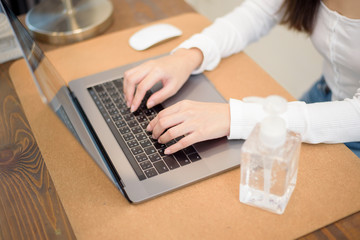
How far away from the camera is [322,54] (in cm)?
107

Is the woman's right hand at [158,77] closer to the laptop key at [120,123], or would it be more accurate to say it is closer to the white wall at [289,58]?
the laptop key at [120,123]

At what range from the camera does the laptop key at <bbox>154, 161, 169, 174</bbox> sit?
757 millimetres

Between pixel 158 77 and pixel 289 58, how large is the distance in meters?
1.34

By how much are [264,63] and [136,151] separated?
5.06 ft

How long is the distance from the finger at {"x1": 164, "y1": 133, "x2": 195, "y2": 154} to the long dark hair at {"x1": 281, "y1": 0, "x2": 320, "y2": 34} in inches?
19.5

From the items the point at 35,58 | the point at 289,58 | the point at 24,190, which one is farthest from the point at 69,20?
the point at 289,58

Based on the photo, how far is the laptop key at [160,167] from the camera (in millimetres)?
757

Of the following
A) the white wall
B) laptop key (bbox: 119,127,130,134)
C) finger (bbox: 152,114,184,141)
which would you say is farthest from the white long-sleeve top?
the white wall

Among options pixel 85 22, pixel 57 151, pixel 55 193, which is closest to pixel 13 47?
pixel 85 22

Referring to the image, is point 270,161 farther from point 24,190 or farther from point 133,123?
point 24,190

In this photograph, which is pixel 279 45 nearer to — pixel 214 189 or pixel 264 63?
Result: pixel 264 63

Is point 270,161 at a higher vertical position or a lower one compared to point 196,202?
higher

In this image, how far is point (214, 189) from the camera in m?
0.73

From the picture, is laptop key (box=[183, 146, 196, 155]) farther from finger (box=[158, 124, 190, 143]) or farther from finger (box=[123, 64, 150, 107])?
finger (box=[123, 64, 150, 107])
